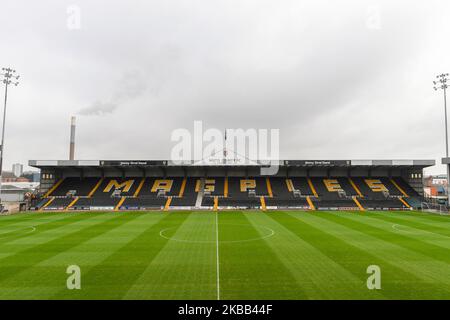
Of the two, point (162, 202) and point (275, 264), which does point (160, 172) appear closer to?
point (162, 202)

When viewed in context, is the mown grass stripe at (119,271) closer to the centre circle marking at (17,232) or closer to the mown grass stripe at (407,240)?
the centre circle marking at (17,232)

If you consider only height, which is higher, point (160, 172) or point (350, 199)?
point (160, 172)

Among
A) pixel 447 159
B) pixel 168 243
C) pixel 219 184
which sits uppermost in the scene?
pixel 447 159

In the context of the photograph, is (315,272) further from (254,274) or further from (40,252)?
(40,252)

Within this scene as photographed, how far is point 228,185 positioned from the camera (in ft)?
160

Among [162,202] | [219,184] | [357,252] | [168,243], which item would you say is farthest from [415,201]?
[168,243]

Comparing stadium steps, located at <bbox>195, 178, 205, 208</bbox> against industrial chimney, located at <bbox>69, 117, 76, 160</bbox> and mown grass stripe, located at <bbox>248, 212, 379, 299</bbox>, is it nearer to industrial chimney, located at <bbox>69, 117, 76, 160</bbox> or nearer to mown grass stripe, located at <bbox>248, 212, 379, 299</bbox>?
mown grass stripe, located at <bbox>248, 212, 379, 299</bbox>

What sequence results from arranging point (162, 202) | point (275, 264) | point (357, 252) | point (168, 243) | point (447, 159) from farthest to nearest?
1. point (162, 202)
2. point (447, 159)
3. point (168, 243)
4. point (357, 252)
5. point (275, 264)

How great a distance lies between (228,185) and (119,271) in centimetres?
3677

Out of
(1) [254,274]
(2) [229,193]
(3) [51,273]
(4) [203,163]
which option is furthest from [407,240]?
(4) [203,163]

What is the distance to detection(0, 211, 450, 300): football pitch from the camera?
10.1m

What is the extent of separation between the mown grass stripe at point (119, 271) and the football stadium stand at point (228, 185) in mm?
24265
